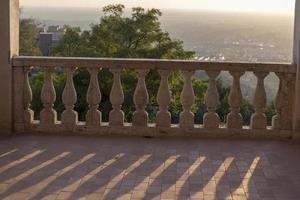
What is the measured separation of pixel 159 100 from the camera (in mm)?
5723

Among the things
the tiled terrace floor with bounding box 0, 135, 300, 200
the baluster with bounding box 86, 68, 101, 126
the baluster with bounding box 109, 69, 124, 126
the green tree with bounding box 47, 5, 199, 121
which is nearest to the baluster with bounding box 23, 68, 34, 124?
the tiled terrace floor with bounding box 0, 135, 300, 200

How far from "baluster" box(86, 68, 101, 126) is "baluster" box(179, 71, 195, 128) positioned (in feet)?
3.17

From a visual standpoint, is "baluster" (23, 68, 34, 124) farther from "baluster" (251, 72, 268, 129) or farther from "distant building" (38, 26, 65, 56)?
"distant building" (38, 26, 65, 56)

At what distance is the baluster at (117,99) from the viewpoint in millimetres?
5687

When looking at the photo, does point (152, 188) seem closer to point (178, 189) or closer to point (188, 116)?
point (178, 189)

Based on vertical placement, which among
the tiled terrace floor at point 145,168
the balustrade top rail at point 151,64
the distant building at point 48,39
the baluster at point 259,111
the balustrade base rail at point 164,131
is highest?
the distant building at point 48,39

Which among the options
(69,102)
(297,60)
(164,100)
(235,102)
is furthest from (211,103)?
(69,102)

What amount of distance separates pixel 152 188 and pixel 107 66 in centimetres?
204

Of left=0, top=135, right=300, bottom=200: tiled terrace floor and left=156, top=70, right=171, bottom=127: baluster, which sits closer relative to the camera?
left=0, top=135, right=300, bottom=200: tiled terrace floor

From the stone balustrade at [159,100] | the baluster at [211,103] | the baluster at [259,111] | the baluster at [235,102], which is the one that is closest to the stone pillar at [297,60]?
the stone balustrade at [159,100]

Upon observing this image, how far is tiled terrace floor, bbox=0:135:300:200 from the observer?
3889 mm

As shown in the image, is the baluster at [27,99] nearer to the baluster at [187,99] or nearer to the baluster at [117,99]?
the baluster at [117,99]

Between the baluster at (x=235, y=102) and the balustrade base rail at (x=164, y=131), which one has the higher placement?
the baluster at (x=235, y=102)

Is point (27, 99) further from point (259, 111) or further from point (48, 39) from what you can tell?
point (48, 39)
